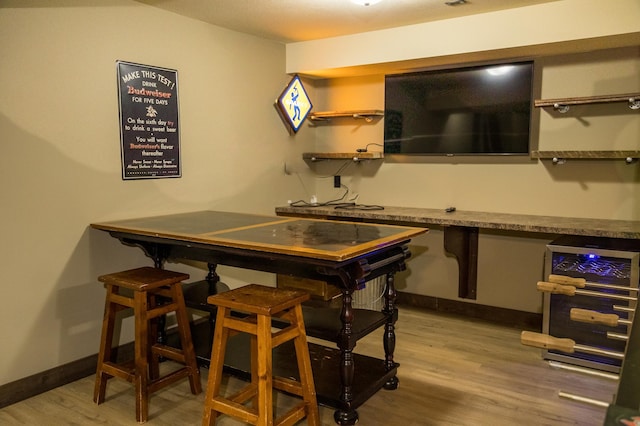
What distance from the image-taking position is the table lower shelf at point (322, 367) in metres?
2.58

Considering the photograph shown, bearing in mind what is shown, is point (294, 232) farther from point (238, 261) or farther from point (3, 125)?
point (3, 125)

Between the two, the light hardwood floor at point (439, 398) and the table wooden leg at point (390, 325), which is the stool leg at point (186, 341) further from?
the table wooden leg at point (390, 325)

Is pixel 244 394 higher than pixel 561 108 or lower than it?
lower

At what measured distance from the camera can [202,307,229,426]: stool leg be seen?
88.6 inches

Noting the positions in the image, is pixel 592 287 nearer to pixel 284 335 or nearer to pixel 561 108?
pixel 561 108

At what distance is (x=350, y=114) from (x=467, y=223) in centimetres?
154

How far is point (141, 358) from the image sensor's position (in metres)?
2.56

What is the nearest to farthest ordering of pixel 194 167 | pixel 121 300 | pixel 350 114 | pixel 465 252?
pixel 121 300 < pixel 194 167 < pixel 465 252 < pixel 350 114

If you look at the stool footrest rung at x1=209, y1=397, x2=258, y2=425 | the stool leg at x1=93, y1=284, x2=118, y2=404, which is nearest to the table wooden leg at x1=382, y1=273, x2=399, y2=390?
the stool footrest rung at x1=209, y1=397, x2=258, y2=425

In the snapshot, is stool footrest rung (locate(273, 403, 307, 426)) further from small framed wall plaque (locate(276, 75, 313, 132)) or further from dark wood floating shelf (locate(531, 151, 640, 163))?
small framed wall plaque (locate(276, 75, 313, 132))

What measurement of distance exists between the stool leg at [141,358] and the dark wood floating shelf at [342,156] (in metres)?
2.44

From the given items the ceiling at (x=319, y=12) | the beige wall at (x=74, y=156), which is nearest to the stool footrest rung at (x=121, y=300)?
the beige wall at (x=74, y=156)

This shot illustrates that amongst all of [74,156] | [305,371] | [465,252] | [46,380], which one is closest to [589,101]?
[465,252]

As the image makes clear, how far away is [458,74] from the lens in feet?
13.1
